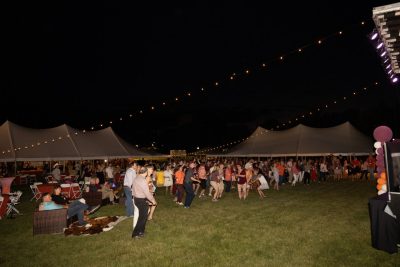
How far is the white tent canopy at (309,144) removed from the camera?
2461 cm

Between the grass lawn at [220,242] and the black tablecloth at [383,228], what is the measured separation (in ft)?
0.58

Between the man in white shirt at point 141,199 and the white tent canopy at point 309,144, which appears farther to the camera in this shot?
the white tent canopy at point 309,144

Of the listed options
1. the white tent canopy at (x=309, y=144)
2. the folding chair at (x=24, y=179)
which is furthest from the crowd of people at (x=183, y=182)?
the folding chair at (x=24, y=179)

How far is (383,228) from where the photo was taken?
5367mm

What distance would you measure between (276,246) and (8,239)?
5.72 meters

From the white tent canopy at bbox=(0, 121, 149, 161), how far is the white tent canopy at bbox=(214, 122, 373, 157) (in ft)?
33.3

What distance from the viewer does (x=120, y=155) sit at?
2317cm

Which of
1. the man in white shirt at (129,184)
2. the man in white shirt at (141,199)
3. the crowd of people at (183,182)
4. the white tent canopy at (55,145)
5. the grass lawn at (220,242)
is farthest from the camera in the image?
the white tent canopy at (55,145)

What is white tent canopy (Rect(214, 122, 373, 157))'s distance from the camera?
24.6 meters

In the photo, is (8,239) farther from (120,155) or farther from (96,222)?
(120,155)

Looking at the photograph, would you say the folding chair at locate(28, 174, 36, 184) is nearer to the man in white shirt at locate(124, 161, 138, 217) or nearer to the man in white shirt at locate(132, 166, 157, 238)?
the man in white shirt at locate(124, 161, 138, 217)

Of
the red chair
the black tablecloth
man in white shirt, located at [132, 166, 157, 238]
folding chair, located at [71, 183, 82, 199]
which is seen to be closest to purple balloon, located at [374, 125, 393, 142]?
the black tablecloth

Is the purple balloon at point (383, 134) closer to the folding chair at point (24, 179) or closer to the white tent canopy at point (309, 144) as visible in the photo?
the white tent canopy at point (309, 144)

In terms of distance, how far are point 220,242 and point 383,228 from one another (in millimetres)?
2867
